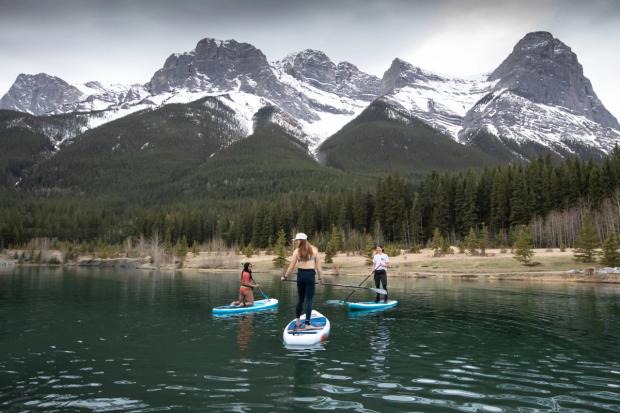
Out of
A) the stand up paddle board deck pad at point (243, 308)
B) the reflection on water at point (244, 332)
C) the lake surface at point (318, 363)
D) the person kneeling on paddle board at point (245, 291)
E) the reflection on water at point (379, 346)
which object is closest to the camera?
the lake surface at point (318, 363)

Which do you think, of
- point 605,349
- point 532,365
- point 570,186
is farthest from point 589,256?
point 532,365

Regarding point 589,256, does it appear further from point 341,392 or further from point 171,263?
point 171,263

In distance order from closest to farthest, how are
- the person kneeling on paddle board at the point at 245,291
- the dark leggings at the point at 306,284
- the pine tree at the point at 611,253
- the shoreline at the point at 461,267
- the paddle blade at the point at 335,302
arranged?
the dark leggings at the point at 306,284 < the person kneeling on paddle board at the point at 245,291 < the paddle blade at the point at 335,302 < the pine tree at the point at 611,253 < the shoreline at the point at 461,267

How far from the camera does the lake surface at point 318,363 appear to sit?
10.8m

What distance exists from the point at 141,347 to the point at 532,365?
44.3 feet

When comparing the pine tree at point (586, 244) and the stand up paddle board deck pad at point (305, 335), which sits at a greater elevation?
the pine tree at point (586, 244)

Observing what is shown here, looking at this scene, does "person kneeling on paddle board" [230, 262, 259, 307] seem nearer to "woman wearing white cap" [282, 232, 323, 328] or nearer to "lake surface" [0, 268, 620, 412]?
"lake surface" [0, 268, 620, 412]

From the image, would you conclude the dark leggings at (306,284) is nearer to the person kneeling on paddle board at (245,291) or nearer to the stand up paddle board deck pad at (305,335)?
the stand up paddle board deck pad at (305,335)

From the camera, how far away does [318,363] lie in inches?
574

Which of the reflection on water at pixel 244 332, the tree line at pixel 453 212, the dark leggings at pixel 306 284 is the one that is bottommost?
the reflection on water at pixel 244 332

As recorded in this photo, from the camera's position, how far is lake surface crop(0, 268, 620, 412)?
1080cm

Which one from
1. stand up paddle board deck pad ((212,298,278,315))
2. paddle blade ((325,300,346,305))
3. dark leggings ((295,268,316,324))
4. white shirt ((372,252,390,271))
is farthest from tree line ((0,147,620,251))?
dark leggings ((295,268,316,324))

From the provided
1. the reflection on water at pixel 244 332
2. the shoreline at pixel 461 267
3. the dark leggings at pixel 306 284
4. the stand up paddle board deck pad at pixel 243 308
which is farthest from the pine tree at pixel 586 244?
the dark leggings at pixel 306 284

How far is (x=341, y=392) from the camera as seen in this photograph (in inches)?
449
